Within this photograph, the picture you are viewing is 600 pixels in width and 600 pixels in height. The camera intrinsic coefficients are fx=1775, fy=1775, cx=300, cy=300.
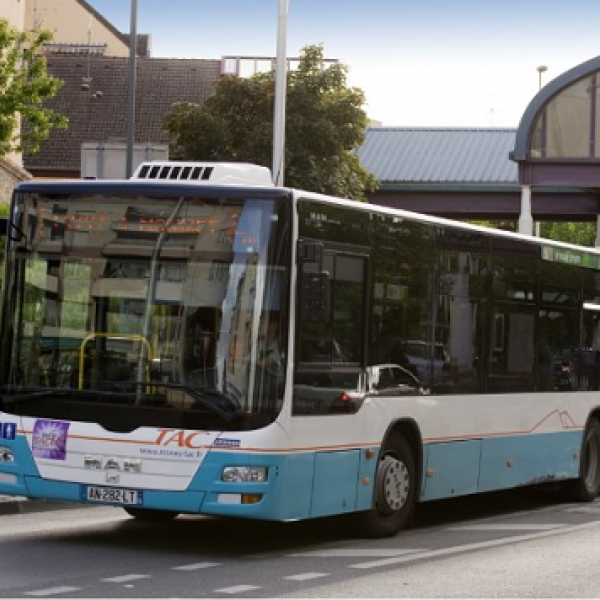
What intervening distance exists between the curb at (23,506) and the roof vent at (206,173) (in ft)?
12.3

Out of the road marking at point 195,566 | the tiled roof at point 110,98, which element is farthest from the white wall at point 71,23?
the road marking at point 195,566

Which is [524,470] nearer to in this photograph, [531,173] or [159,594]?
[159,594]

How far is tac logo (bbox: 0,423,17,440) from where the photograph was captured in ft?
43.1

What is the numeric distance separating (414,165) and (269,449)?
5190 centimetres

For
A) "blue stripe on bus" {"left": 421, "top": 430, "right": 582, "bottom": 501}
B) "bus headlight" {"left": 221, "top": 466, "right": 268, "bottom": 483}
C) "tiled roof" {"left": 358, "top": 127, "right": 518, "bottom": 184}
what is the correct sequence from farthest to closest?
"tiled roof" {"left": 358, "top": 127, "right": 518, "bottom": 184} < "blue stripe on bus" {"left": 421, "top": 430, "right": 582, "bottom": 501} < "bus headlight" {"left": 221, "top": 466, "right": 268, "bottom": 483}

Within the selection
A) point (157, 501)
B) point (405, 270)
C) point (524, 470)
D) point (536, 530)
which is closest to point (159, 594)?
point (157, 501)

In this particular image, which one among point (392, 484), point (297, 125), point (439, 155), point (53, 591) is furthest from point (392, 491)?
point (439, 155)

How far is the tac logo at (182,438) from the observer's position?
12586 millimetres

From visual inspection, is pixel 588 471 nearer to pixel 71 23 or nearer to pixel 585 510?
pixel 585 510

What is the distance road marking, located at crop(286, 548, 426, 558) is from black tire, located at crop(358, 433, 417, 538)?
0.60m

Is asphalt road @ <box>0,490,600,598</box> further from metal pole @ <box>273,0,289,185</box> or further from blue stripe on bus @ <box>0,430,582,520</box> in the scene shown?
metal pole @ <box>273,0,289,185</box>

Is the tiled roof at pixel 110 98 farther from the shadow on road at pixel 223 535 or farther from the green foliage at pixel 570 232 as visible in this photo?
the shadow on road at pixel 223 535

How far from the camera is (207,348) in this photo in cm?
1264

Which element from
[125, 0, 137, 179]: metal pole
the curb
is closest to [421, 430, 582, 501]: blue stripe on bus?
the curb
